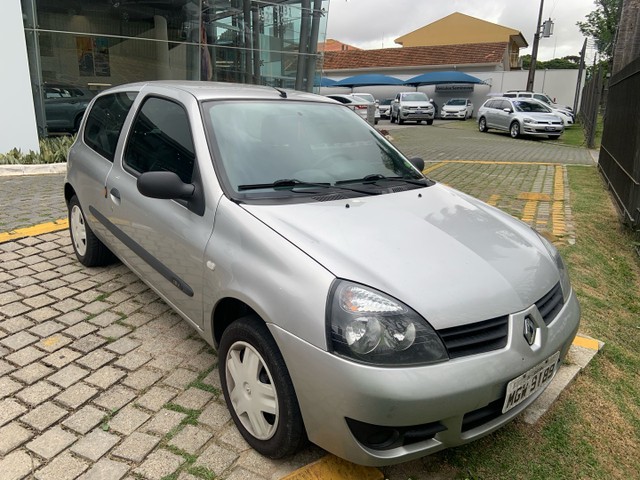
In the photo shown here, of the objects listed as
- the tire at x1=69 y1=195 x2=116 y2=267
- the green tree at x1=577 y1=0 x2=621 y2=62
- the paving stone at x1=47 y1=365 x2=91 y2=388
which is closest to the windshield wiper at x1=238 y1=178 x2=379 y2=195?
the paving stone at x1=47 y1=365 x2=91 y2=388

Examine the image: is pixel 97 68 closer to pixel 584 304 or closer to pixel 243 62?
pixel 243 62

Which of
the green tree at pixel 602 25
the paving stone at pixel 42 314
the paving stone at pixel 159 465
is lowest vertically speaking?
the paving stone at pixel 159 465

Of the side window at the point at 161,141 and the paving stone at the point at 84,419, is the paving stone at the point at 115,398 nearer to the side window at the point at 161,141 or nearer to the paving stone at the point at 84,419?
the paving stone at the point at 84,419

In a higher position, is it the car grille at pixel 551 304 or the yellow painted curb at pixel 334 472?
the car grille at pixel 551 304

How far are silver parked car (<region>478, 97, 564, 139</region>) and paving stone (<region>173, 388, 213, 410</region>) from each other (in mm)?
19593

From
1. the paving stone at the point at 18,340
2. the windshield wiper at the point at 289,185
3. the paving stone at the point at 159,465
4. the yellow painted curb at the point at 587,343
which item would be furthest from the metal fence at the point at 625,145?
the paving stone at the point at 18,340

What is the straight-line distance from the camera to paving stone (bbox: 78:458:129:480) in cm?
223

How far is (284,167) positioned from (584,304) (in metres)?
2.74

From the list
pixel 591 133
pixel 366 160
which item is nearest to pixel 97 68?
pixel 366 160

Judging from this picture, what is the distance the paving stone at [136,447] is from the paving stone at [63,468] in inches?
6.0

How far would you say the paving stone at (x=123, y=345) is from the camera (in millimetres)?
3225

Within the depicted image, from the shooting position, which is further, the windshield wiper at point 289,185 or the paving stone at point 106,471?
the windshield wiper at point 289,185

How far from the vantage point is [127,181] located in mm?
3387

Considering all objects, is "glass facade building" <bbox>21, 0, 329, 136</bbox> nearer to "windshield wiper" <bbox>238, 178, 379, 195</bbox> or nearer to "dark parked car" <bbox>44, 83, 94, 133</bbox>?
"dark parked car" <bbox>44, 83, 94, 133</bbox>
